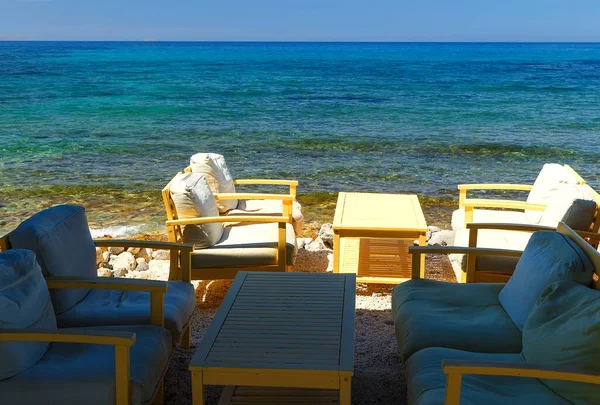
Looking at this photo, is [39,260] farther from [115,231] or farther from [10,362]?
[115,231]

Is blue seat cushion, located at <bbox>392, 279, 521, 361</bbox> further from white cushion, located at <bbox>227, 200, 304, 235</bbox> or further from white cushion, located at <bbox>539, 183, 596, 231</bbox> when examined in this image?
white cushion, located at <bbox>227, 200, 304, 235</bbox>

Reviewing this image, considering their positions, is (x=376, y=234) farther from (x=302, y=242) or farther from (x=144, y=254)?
(x=144, y=254)

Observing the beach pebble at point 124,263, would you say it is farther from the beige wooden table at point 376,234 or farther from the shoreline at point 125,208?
the beige wooden table at point 376,234

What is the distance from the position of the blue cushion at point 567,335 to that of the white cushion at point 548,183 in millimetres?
2329

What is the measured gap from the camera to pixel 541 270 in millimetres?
2941

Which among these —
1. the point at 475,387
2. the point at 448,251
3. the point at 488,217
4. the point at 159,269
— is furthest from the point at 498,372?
the point at 159,269

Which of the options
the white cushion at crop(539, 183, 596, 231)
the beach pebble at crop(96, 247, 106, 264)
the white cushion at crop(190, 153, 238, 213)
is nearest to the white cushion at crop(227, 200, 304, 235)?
the white cushion at crop(190, 153, 238, 213)

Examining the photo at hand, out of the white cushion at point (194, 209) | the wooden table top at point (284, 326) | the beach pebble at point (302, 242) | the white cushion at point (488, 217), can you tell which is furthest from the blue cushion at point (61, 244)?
the white cushion at point (488, 217)

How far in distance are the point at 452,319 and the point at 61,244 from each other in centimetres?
184

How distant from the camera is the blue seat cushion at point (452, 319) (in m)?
2.80

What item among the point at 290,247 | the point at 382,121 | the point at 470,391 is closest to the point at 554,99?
the point at 382,121

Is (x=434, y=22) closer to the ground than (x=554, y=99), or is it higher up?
higher up

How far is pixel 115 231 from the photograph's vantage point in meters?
6.22

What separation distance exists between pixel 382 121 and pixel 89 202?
10.3 meters
